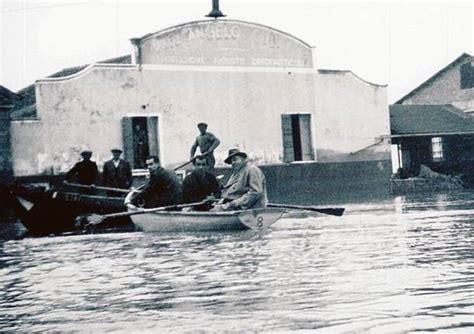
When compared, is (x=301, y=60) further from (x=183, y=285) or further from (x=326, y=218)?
(x=183, y=285)

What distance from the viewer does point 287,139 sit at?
1123 inches

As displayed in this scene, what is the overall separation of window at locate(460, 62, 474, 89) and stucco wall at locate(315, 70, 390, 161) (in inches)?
399

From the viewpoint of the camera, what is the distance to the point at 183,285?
27.2ft

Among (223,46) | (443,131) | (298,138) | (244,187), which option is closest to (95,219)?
(244,187)

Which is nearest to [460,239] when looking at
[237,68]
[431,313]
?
[431,313]

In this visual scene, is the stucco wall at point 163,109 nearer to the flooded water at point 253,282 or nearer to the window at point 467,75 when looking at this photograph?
the flooded water at point 253,282

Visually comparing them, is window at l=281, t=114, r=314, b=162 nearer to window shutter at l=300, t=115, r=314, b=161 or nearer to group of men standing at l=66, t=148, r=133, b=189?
window shutter at l=300, t=115, r=314, b=161

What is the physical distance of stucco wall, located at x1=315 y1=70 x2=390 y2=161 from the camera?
95.3ft

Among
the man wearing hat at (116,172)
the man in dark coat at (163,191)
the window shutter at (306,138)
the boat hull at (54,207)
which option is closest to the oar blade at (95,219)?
the boat hull at (54,207)

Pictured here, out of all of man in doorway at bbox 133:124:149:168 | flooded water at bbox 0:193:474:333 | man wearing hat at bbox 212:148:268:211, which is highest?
man in doorway at bbox 133:124:149:168

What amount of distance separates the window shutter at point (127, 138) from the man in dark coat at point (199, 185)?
9.56 meters

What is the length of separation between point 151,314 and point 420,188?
74.7 ft

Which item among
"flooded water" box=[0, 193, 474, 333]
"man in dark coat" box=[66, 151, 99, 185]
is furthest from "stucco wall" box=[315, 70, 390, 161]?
"flooded water" box=[0, 193, 474, 333]

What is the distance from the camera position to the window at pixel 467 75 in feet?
129
